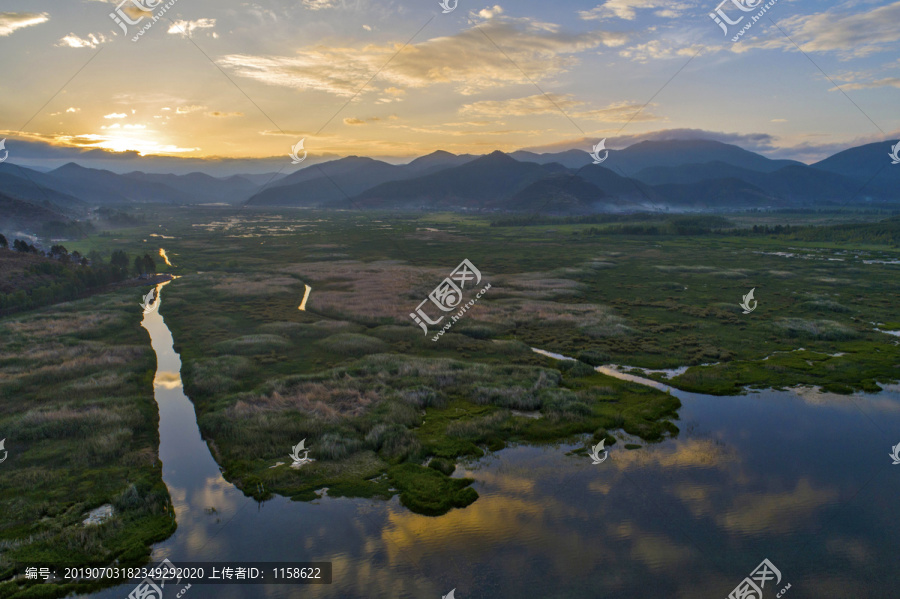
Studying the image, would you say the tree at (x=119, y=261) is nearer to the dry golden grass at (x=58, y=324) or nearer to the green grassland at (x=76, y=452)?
the dry golden grass at (x=58, y=324)

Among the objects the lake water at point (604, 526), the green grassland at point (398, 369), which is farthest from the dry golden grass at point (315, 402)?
the lake water at point (604, 526)

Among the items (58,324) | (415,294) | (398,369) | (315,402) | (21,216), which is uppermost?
(21,216)

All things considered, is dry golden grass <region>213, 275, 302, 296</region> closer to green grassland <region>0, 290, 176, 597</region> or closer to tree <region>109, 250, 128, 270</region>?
tree <region>109, 250, 128, 270</region>

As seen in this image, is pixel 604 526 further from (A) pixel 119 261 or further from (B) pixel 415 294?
(A) pixel 119 261

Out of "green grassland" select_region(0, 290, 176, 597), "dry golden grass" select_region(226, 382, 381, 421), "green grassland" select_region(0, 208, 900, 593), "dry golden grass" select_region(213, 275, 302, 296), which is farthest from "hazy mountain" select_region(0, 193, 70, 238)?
"dry golden grass" select_region(226, 382, 381, 421)

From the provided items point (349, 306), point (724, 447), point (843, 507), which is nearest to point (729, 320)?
point (724, 447)

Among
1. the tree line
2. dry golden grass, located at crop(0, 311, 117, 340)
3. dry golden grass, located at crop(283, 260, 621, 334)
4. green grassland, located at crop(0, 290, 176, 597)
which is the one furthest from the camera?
the tree line

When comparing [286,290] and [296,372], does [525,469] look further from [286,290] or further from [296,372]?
[286,290]

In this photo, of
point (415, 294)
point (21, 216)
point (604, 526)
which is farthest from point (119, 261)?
point (21, 216)
